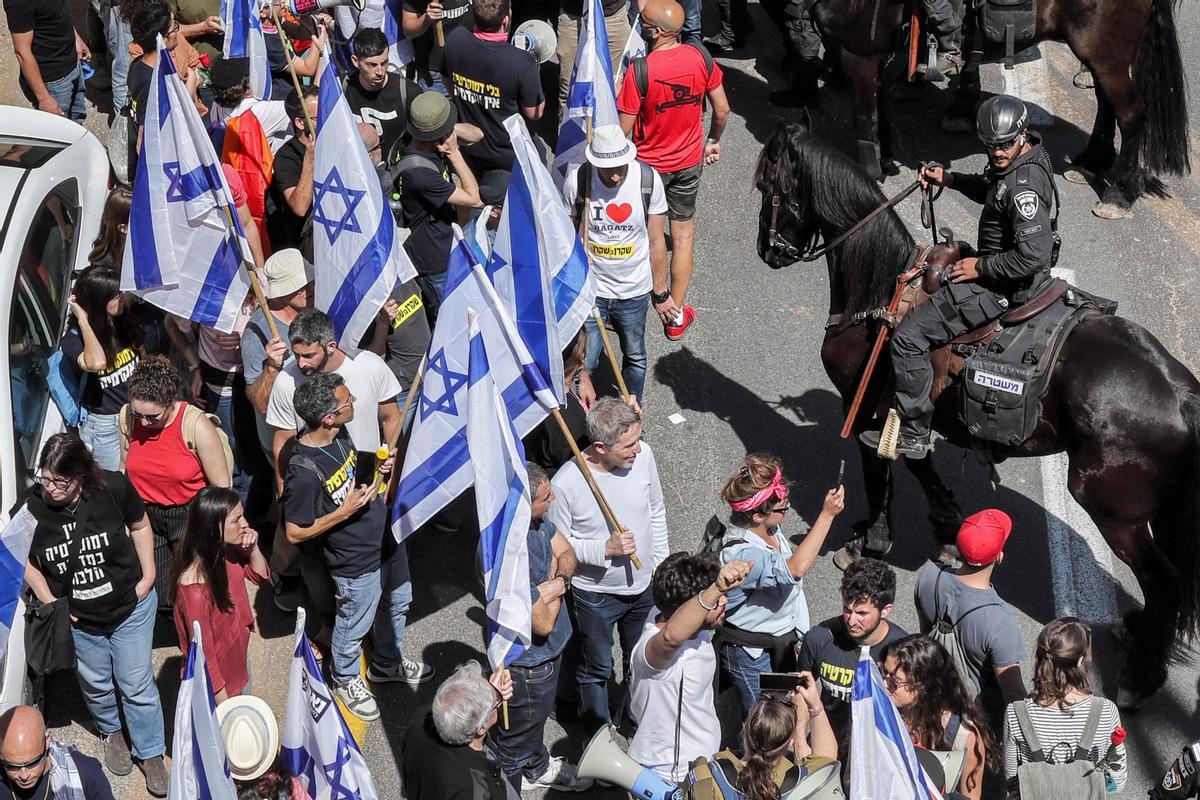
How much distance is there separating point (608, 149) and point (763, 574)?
3.08 m

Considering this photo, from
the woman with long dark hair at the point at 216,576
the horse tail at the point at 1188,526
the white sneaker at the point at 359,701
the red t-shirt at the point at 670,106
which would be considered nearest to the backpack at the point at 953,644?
the horse tail at the point at 1188,526

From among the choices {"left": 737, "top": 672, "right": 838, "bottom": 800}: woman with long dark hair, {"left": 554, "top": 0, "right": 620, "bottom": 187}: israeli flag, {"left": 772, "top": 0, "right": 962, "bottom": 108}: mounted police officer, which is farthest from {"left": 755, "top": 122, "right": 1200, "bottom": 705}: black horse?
{"left": 772, "top": 0, "right": 962, "bottom": 108}: mounted police officer

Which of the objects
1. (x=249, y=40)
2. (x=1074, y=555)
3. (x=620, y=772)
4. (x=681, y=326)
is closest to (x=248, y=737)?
(x=620, y=772)

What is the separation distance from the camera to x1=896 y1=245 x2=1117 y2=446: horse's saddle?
764 cm

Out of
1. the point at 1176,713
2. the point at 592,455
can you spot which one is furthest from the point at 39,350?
the point at 1176,713

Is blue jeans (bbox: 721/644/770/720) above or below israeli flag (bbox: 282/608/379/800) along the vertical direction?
below

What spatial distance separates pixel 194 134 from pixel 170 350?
1.97m

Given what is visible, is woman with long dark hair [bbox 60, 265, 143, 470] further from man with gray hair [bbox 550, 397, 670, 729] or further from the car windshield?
man with gray hair [bbox 550, 397, 670, 729]

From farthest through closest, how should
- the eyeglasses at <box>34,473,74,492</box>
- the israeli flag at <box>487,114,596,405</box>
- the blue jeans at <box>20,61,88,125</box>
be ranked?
the blue jeans at <box>20,61,88,125</box>, the israeli flag at <box>487,114,596,405</box>, the eyeglasses at <box>34,473,74,492</box>

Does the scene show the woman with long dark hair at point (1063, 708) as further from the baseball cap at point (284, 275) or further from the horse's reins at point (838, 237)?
the baseball cap at point (284, 275)

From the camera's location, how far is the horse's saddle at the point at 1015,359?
301 inches

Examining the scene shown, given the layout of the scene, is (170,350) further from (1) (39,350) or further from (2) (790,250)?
(2) (790,250)

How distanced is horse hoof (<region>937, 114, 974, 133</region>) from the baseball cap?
627 cm

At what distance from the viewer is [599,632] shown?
287 inches
